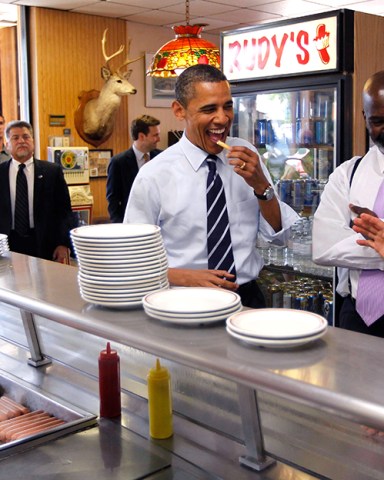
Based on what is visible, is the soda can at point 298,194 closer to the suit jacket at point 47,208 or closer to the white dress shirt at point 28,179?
the suit jacket at point 47,208

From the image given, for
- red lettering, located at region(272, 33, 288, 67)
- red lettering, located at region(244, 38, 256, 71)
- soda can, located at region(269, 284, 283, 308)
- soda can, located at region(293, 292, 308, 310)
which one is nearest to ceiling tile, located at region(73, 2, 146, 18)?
red lettering, located at region(244, 38, 256, 71)

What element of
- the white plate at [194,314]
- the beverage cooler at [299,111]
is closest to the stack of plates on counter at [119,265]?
the white plate at [194,314]

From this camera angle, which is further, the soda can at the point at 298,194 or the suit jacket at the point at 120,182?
the suit jacket at the point at 120,182

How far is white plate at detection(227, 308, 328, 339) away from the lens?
1264mm

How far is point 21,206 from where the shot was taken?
193 inches

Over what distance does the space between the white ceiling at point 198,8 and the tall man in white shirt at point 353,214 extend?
5.74m

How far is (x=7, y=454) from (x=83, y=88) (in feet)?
23.9

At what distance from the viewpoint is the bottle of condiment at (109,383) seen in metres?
1.91

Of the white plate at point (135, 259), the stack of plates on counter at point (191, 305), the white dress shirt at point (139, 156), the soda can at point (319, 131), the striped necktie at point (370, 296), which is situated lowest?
the striped necktie at point (370, 296)

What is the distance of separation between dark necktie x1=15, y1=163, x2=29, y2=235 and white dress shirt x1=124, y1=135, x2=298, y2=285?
8.51 feet

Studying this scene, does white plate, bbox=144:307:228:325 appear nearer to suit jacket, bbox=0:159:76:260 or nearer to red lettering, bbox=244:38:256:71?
red lettering, bbox=244:38:256:71

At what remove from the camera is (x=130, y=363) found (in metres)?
2.18

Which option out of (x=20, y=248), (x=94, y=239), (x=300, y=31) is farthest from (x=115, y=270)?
(x=20, y=248)

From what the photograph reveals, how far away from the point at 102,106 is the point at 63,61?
0.73 metres
